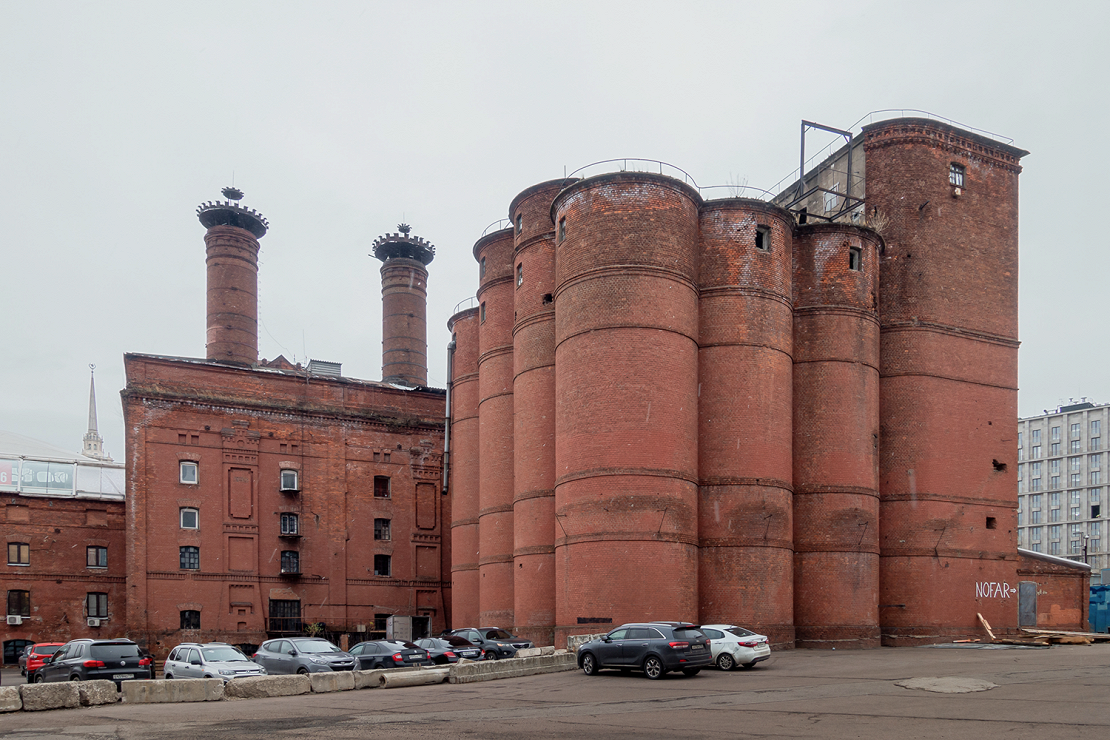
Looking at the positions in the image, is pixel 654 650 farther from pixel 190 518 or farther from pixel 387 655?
pixel 190 518

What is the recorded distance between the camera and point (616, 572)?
3130 cm

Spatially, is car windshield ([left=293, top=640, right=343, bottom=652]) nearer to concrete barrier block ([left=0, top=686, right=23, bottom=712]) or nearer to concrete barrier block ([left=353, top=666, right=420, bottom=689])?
concrete barrier block ([left=353, top=666, right=420, bottom=689])

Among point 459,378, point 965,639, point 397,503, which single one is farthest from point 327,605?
point 965,639

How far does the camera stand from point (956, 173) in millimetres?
40344

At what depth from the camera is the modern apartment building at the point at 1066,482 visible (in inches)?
4348

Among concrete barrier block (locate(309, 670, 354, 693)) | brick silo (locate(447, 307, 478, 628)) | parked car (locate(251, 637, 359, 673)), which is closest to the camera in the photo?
concrete barrier block (locate(309, 670, 354, 693))

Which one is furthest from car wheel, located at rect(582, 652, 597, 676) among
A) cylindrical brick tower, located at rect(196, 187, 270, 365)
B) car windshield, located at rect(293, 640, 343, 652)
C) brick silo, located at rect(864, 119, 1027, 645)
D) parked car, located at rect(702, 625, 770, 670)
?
cylindrical brick tower, located at rect(196, 187, 270, 365)

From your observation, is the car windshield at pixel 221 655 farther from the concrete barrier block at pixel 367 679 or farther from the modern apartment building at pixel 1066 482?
the modern apartment building at pixel 1066 482

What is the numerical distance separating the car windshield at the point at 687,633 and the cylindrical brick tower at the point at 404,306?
117ft

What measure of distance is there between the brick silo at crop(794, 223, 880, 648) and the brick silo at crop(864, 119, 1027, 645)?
1.40 metres

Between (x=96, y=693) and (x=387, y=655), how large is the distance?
344 inches

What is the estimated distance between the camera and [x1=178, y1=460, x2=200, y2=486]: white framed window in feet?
140

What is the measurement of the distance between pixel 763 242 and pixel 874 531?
1160 centimetres

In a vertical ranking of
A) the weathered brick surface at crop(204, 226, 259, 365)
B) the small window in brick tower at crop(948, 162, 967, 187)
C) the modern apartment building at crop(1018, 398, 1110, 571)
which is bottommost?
the modern apartment building at crop(1018, 398, 1110, 571)
